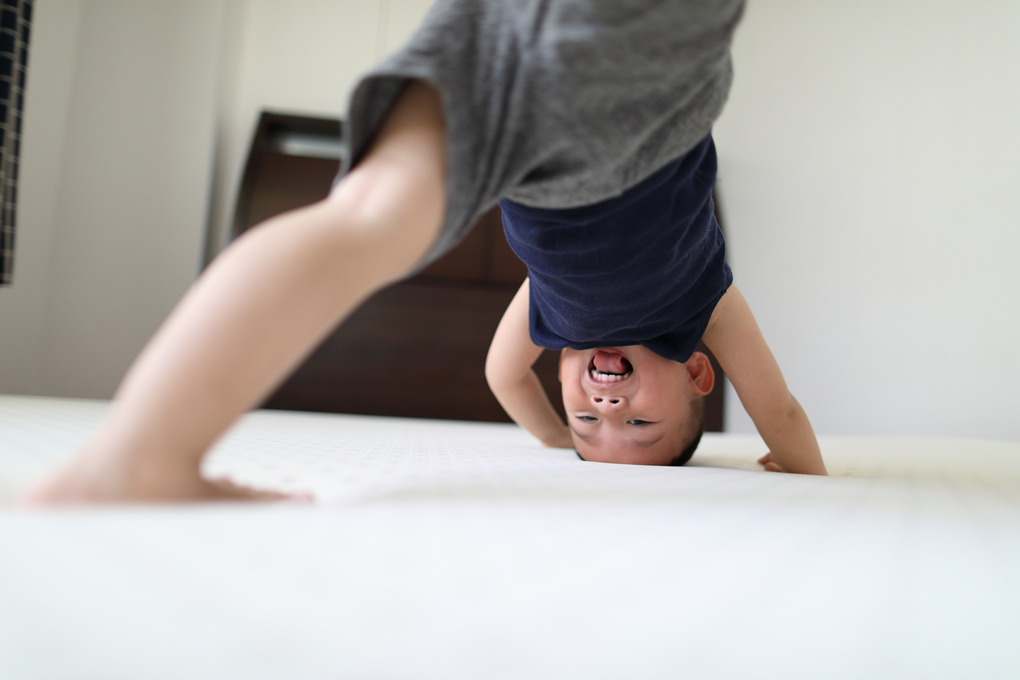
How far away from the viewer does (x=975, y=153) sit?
91.1 inches

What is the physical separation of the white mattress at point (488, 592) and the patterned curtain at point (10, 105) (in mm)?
1872

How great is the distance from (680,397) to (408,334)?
1746mm

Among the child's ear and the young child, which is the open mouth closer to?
the child's ear

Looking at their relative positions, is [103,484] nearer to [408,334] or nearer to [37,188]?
[408,334]

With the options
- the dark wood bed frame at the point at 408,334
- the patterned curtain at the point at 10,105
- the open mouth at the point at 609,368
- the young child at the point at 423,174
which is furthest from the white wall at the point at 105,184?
the young child at the point at 423,174

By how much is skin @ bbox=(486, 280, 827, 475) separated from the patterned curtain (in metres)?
1.73

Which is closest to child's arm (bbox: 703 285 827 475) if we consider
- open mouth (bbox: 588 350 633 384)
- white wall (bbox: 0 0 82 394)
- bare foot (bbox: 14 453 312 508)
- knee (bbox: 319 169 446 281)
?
open mouth (bbox: 588 350 633 384)

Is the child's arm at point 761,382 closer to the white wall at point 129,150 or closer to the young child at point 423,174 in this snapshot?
the young child at point 423,174

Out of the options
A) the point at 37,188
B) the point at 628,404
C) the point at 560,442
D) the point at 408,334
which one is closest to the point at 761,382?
the point at 628,404

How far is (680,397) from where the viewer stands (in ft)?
2.98

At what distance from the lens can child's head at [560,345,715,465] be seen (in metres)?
Result: 0.87

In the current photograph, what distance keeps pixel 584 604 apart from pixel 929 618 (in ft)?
0.56

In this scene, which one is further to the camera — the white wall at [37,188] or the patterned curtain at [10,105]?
the white wall at [37,188]

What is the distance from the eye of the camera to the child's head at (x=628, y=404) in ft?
2.84
